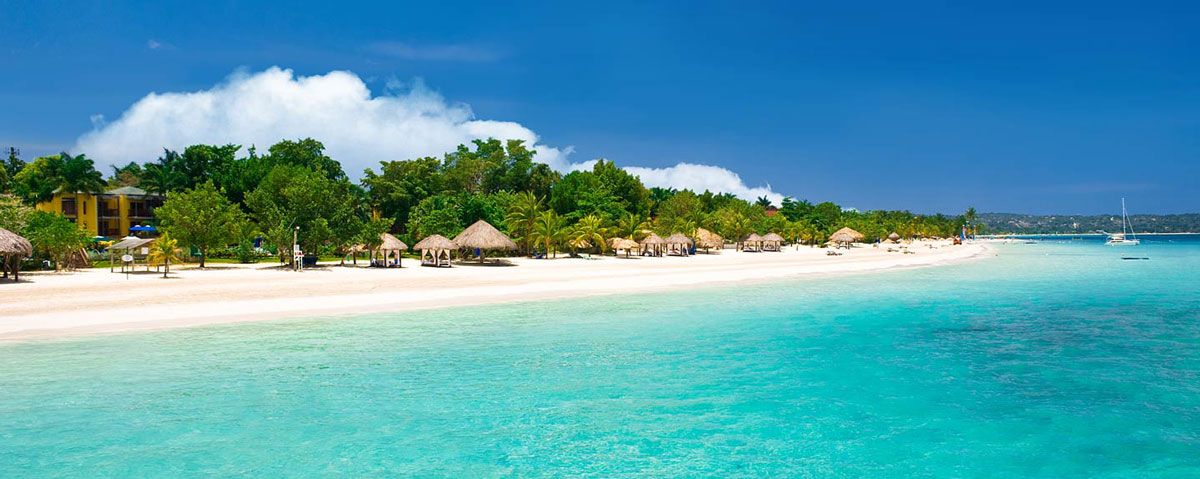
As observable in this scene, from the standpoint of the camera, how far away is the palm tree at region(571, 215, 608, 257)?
4700 cm

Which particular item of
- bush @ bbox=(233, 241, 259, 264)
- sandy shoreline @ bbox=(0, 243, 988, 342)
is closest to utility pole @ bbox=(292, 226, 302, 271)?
sandy shoreline @ bbox=(0, 243, 988, 342)

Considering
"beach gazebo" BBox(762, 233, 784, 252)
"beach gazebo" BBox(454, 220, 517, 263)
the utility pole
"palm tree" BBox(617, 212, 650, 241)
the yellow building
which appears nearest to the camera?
the utility pole

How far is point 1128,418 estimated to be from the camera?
8.82 meters

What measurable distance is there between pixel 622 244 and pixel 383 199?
25943 mm

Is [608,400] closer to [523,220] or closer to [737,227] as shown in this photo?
[523,220]

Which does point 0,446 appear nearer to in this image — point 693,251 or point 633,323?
point 633,323

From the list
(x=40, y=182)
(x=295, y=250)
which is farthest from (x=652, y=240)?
(x=40, y=182)

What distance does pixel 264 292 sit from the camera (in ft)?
71.3

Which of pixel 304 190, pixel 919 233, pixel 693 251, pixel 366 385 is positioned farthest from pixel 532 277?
pixel 919 233

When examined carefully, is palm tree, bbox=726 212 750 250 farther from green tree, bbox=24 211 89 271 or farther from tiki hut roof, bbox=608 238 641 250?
green tree, bbox=24 211 89 271

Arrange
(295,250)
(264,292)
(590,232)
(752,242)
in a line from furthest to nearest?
(752,242) → (590,232) → (295,250) → (264,292)

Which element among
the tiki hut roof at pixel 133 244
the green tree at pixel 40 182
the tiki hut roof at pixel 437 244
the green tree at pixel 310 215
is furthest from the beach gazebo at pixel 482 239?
the green tree at pixel 40 182

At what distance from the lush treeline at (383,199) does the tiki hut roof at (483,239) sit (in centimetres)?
320

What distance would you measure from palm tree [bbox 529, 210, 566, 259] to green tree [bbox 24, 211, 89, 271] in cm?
2417
